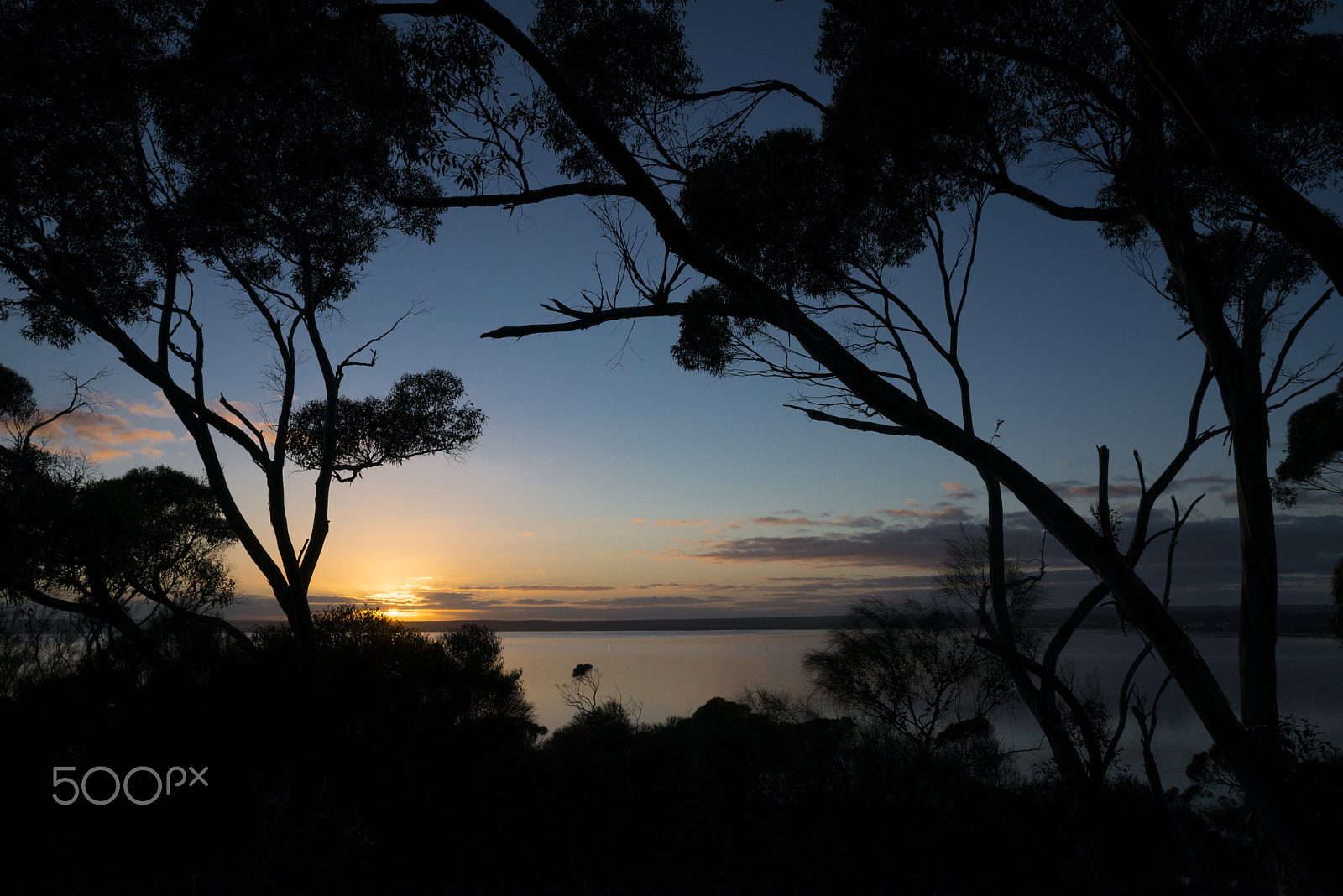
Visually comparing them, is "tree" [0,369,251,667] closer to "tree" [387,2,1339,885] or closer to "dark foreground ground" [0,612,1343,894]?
"dark foreground ground" [0,612,1343,894]

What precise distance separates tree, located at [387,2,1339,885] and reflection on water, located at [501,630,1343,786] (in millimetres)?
11889

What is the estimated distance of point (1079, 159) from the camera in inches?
232

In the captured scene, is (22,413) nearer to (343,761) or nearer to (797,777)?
(343,761)

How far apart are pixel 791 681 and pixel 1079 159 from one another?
28111 millimetres

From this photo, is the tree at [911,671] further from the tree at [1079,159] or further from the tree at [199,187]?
the tree at [199,187]

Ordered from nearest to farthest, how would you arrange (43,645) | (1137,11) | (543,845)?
(1137,11) → (543,845) → (43,645)

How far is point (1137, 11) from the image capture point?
2.49m

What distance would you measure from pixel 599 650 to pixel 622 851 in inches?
2301

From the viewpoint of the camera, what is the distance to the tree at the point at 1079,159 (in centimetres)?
333

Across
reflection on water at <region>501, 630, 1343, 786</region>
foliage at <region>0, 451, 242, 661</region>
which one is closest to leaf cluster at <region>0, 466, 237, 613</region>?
foliage at <region>0, 451, 242, 661</region>

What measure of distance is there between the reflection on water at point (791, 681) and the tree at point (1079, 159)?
39.0ft

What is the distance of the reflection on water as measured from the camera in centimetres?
2144

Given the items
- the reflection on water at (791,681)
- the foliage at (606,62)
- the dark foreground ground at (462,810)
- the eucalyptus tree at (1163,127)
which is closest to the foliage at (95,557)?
the dark foreground ground at (462,810)

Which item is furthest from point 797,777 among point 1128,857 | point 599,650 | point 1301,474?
point 599,650
